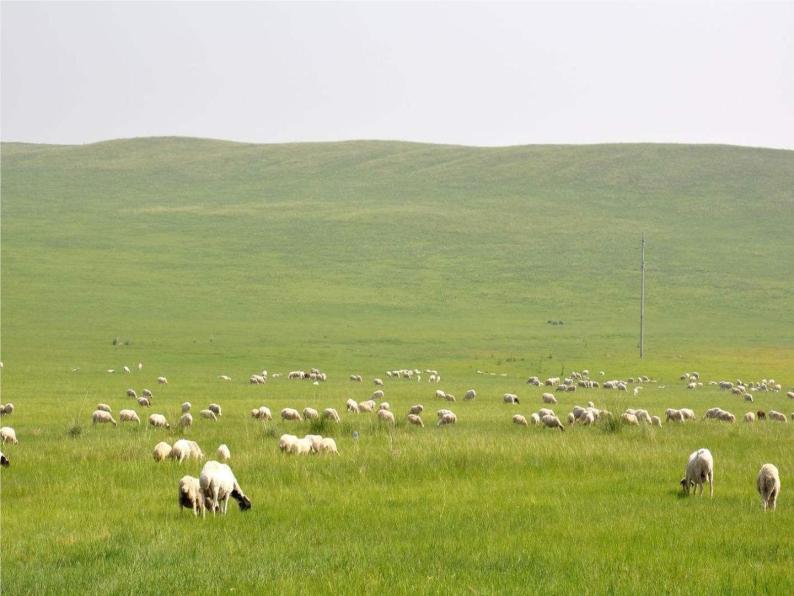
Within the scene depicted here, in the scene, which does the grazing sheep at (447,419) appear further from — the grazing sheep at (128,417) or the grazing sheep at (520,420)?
the grazing sheep at (128,417)

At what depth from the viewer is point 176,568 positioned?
970 centimetres

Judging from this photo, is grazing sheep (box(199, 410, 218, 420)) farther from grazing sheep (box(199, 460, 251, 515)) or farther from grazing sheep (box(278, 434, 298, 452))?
grazing sheep (box(199, 460, 251, 515))

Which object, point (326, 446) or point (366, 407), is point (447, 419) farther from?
point (326, 446)

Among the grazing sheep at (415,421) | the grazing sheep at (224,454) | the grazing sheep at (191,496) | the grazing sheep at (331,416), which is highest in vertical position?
the grazing sheep at (191,496)

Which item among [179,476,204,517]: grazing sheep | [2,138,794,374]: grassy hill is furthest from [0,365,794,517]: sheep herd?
[2,138,794,374]: grassy hill

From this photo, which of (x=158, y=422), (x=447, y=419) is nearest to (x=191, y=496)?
(x=158, y=422)

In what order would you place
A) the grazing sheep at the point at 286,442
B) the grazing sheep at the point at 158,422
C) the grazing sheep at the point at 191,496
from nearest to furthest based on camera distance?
1. the grazing sheep at the point at 191,496
2. the grazing sheep at the point at 286,442
3. the grazing sheep at the point at 158,422

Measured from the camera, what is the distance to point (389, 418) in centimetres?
2241

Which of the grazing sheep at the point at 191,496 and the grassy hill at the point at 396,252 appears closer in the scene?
the grazing sheep at the point at 191,496

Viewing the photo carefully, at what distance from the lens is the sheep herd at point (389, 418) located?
12.4 metres

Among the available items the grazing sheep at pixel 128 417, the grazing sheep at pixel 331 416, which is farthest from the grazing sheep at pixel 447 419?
the grazing sheep at pixel 128 417

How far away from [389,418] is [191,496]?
10.5m

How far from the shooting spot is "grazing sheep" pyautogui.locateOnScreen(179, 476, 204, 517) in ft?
39.8

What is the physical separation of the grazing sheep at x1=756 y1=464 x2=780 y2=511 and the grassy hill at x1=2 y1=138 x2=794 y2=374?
2922cm
